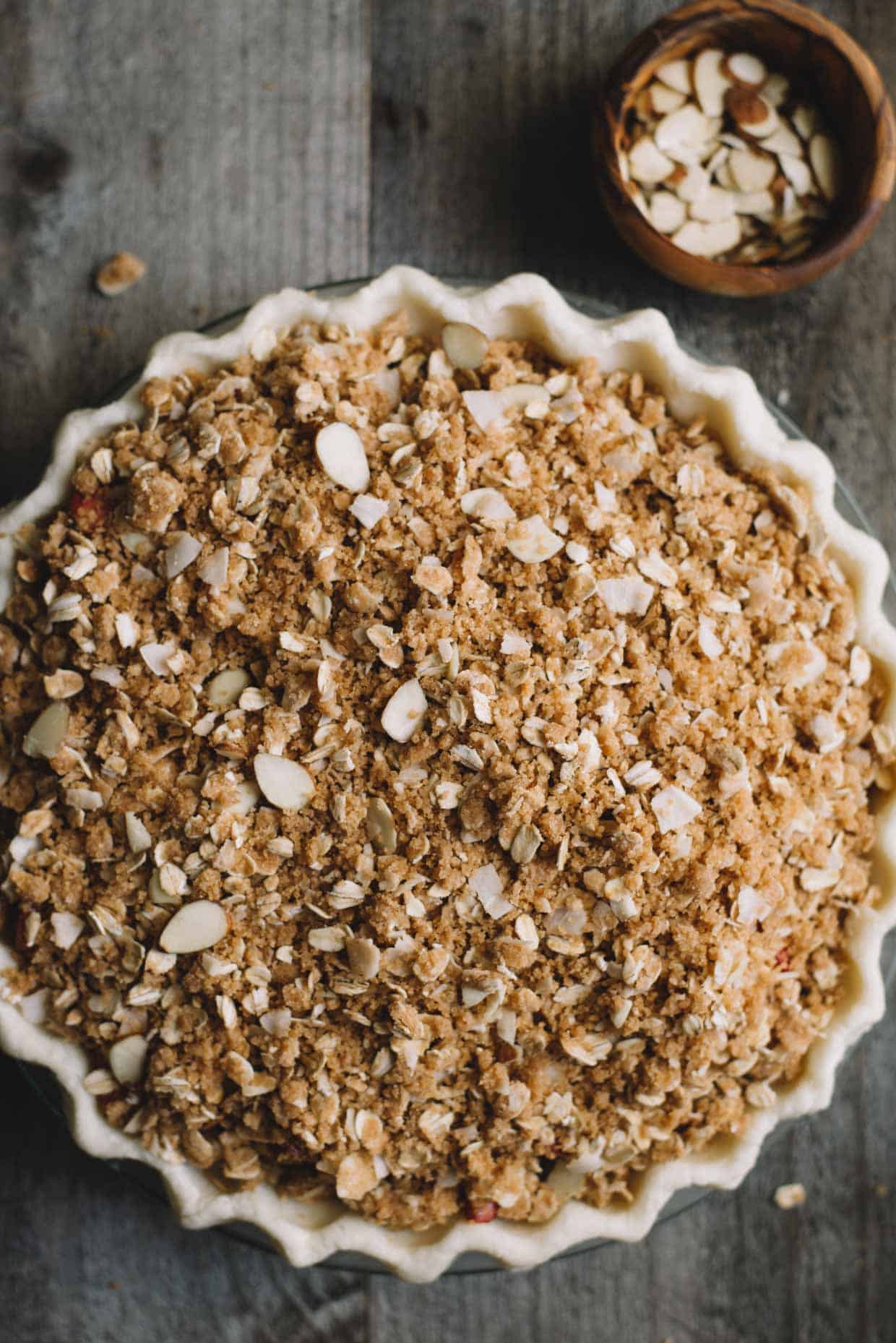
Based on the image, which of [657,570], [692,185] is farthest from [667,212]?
[657,570]

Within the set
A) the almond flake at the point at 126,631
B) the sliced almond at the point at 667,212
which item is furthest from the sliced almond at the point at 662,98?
the almond flake at the point at 126,631

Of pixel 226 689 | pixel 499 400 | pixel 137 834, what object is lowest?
pixel 137 834

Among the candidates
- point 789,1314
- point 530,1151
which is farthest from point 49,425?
point 789,1314

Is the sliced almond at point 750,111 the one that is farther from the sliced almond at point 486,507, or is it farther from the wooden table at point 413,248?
the sliced almond at point 486,507

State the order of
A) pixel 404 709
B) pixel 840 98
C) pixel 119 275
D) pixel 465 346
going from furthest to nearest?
1. pixel 119 275
2. pixel 840 98
3. pixel 465 346
4. pixel 404 709

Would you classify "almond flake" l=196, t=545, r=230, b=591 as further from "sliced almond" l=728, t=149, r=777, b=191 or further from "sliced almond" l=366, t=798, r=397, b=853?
"sliced almond" l=728, t=149, r=777, b=191

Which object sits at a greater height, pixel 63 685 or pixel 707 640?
pixel 707 640

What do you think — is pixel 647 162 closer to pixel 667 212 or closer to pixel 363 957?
pixel 667 212

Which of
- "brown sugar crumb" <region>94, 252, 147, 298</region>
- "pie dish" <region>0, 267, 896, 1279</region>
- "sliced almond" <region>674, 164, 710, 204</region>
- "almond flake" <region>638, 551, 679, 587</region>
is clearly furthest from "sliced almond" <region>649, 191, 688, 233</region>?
"brown sugar crumb" <region>94, 252, 147, 298</region>
